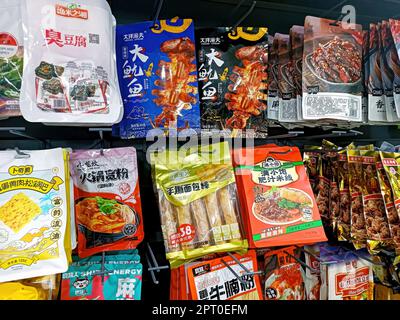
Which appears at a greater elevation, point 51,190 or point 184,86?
point 184,86

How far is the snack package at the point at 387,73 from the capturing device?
1339mm

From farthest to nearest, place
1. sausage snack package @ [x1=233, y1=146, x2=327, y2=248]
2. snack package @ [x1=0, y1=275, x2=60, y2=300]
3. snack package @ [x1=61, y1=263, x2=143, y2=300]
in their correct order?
1. sausage snack package @ [x1=233, y1=146, x2=327, y2=248]
2. snack package @ [x1=61, y1=263, x2=143, y2=300]
3. snack package @ [x1=0, y1=275, x2=60, y2=300]

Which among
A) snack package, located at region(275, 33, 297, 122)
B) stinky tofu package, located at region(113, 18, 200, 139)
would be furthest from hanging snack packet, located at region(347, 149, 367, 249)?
stinky tofu package, located at region(113, 18, 200, 139)

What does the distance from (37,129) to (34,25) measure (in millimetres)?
404

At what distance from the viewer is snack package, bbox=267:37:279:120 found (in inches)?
52.2

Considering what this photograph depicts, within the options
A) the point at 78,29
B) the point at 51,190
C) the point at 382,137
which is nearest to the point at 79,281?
the point at 51,190

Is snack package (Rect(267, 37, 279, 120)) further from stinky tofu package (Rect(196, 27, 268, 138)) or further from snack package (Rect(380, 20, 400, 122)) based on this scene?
snack package (Rect(380, 20, 400, 122))

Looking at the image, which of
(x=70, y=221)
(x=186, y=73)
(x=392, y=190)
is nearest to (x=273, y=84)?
(x=186, y=73)

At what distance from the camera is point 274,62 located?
1361mm

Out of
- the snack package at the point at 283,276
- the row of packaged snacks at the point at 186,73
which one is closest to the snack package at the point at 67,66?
the row of packaged snacks at the point at 186,73

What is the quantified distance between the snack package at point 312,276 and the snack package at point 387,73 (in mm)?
616

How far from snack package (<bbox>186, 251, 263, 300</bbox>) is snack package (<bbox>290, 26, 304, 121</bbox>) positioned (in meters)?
0.59

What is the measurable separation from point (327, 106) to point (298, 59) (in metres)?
0.22
